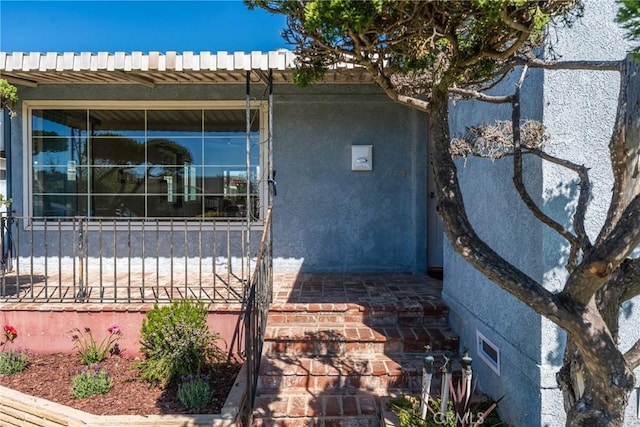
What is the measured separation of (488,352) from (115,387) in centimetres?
343

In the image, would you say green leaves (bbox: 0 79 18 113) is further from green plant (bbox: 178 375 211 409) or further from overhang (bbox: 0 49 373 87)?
green plant (bbox: 178 375 211 409)

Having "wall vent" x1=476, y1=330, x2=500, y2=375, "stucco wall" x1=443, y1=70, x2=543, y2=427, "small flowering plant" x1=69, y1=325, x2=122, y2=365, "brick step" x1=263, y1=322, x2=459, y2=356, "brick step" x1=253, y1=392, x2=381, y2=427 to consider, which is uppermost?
"stucco wall" x1=443, y1=70, x2=543, y2=427

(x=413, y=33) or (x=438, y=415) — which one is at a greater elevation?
(x=413, y=33)

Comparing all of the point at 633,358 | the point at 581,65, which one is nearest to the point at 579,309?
the point at 633,358

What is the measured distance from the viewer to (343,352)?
4000mm

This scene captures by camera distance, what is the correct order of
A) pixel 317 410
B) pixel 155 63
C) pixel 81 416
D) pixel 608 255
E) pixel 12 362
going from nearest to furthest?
pixel 608 255, pixel 81 416, pixel 317 410, pixel 12 362, pixel 155 63

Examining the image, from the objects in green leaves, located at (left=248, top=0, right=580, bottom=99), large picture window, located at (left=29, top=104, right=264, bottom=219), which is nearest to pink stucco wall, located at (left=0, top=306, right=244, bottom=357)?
large picture window, located at (left=29, top=104, right=264, bottom=219)

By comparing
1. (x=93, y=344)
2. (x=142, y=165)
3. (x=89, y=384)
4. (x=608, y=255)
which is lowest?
(x=89, y=384)

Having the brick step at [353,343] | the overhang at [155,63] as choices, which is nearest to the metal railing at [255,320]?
the brick step at [353,343]

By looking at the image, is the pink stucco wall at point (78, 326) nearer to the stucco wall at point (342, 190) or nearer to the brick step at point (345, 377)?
the brick step at point (345, 377)

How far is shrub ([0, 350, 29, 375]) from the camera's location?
4.05m

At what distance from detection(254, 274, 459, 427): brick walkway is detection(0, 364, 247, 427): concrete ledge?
295 millimetres

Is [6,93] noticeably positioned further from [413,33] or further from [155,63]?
[413,33]

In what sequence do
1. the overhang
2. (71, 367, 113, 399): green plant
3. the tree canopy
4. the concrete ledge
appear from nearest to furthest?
the tree canopy → the concrete ledge → (71, 367, 113, 399): green plant → the overhang
